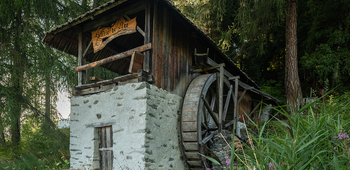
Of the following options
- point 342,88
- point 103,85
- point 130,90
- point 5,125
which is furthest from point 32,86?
point 342,88

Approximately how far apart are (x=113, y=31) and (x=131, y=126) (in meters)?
1.98

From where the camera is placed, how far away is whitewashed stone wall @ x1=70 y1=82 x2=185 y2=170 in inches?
154

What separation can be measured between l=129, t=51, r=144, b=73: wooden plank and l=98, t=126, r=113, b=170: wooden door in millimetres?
1317

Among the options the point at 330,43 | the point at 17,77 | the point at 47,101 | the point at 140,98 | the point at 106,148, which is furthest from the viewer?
the point at 330,43

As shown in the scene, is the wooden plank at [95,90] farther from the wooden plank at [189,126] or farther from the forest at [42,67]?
the forest at [42,67]

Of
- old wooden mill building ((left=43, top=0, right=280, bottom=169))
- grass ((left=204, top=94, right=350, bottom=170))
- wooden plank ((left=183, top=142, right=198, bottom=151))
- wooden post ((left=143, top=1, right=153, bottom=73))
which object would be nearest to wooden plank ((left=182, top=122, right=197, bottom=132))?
old wooden mill building ((left=43, top=0, right=280, bottom=169))

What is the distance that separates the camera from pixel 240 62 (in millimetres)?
12992

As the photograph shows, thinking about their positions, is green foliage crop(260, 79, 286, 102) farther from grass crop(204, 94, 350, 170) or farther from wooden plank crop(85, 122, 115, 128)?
grass crop(204, 94, 350, 170)

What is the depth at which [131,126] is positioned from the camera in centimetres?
402

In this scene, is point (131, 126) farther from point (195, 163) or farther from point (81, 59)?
point (81, 59)

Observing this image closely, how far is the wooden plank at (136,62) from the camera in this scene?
156 inches

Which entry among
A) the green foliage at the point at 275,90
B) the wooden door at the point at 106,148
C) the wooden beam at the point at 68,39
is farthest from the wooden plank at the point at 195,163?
the green foliage at the point at 275,90

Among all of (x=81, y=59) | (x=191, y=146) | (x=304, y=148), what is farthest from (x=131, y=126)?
(x=304, y=148)

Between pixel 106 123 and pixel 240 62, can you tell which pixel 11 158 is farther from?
pixel 240 62
